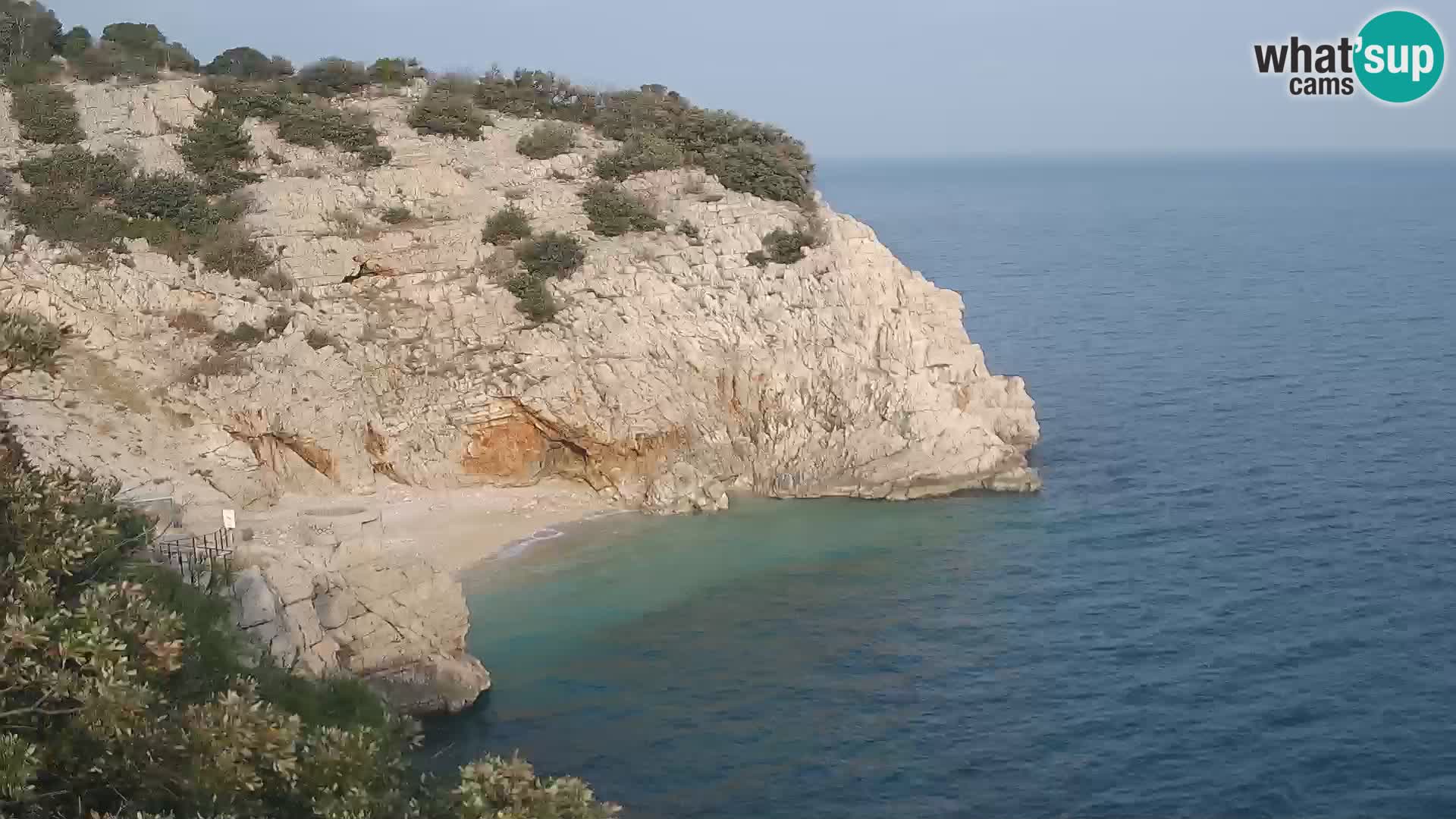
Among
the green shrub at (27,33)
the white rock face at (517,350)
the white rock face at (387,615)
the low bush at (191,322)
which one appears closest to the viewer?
the white rock face at (387,615)

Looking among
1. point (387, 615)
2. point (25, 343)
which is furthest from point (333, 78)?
point (25, 343)

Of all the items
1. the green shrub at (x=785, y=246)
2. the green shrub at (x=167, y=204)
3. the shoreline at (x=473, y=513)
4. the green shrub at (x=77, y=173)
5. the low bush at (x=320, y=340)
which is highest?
the green shrub at (x=77, y=173)

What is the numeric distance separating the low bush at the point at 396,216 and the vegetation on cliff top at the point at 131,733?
28.2 m

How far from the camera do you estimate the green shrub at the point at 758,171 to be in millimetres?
44750

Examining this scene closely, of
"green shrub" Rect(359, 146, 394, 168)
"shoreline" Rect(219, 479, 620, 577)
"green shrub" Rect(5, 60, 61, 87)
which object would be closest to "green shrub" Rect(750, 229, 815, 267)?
"shoreline" Rect(219, 479, 620, 577)

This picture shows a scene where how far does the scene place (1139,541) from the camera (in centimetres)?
3431

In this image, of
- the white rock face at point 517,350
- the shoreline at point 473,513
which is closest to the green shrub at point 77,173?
the white rock face at point 517,350

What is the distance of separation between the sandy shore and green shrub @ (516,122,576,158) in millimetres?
12426

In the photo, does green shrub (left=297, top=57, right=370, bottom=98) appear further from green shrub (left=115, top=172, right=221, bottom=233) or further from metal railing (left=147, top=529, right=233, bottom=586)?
metal railing (left=147, top=529, right=233, bottom=586)

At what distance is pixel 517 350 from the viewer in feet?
127

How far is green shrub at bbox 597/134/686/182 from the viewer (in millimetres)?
44094

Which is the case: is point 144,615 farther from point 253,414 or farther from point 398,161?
point 398,161

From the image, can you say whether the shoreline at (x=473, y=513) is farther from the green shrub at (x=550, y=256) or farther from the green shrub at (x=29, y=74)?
the green shrub at (x=29, y=74)

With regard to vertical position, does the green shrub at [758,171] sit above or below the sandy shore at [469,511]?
above
